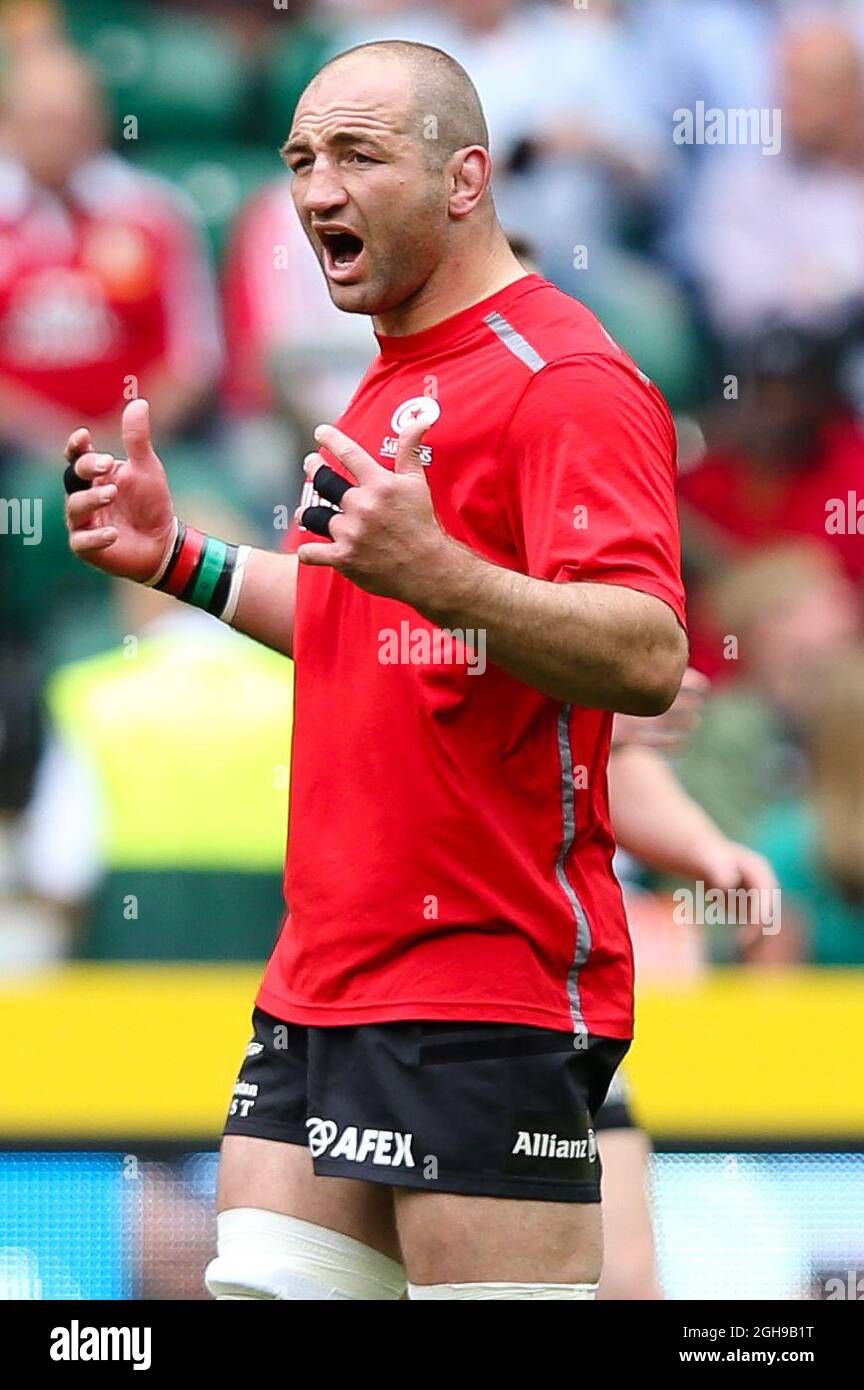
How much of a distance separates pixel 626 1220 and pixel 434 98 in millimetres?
1863

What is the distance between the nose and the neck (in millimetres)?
180

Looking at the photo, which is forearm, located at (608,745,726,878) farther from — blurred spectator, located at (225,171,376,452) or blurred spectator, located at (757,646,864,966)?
blurred spectator, located at (225,171,376,452)

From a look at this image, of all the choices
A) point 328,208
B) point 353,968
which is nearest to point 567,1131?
point 353,968

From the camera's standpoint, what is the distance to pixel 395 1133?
2.83m

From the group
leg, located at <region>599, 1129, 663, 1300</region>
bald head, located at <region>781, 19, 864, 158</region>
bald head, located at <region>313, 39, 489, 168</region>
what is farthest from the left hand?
bald head, located at <region>781, 19, 864, 158</region>

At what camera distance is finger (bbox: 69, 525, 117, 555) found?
3166mm

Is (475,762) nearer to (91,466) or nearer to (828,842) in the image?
(91,466)

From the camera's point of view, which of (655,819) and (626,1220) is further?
(655,819)

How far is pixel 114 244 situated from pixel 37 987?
255 cm

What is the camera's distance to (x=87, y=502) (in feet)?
10.3

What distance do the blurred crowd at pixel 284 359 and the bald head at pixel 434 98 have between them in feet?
10.0
